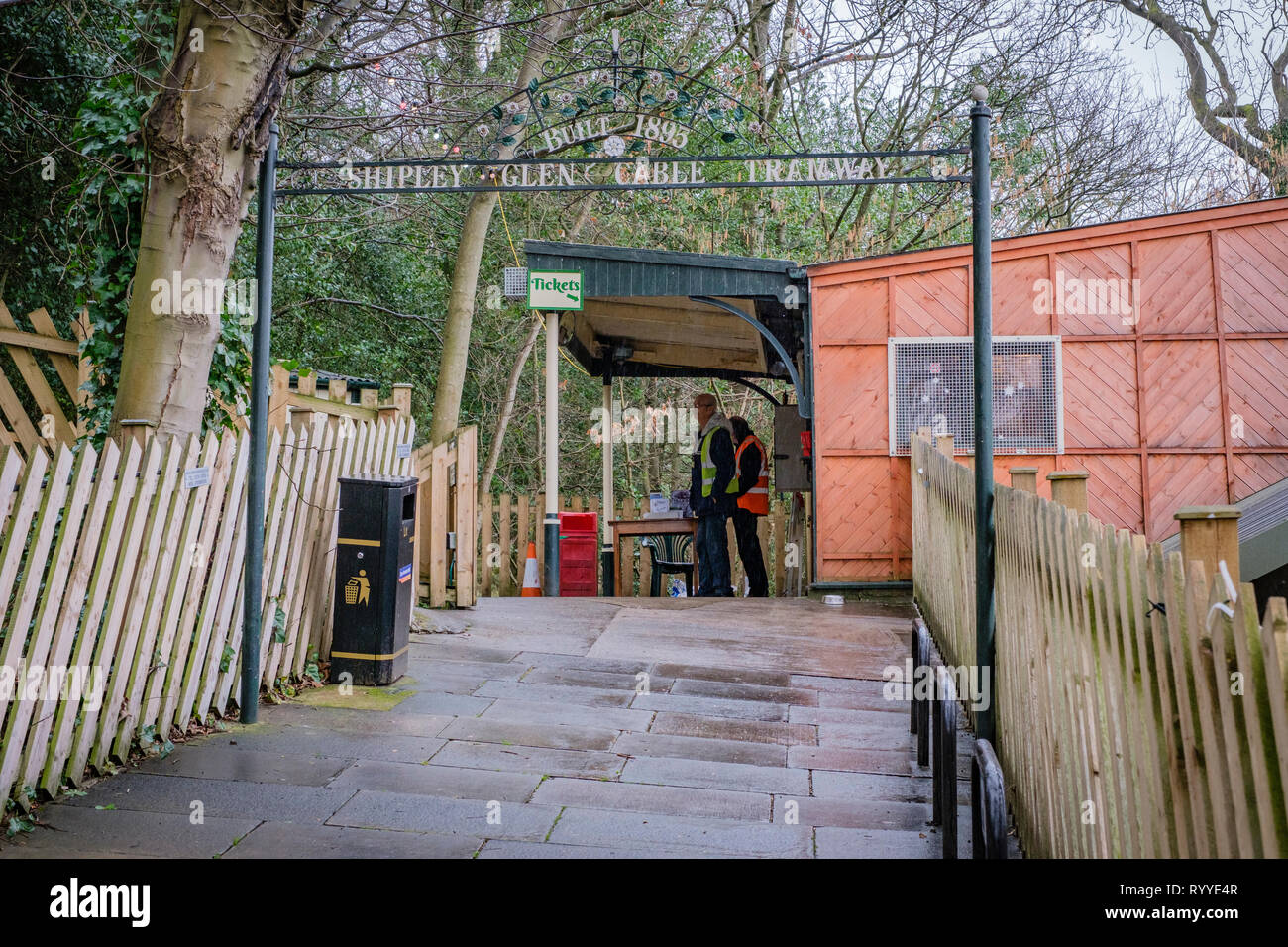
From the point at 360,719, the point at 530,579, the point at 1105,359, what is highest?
the point at 1105,359

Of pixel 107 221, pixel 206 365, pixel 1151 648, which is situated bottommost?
pixel 1151 648

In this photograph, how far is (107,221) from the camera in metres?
7.70

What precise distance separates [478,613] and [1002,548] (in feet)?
19.1

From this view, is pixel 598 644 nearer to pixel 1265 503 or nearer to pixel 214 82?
pixel 214 82

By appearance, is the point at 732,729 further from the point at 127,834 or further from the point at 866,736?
the point at 127,834

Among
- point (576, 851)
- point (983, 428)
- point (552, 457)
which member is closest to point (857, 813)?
point (576, 851)

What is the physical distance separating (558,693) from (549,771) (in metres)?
1.60

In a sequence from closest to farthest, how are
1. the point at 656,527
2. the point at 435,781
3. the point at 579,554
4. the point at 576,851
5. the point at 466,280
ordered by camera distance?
the point at 576,851
the point at 435,781
the point at 656,527
the point at 579,554
the point at 466,280

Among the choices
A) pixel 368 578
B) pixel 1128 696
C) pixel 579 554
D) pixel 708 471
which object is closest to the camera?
pixel 1128 696

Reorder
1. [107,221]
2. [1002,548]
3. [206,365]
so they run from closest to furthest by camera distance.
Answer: [1002,548]
[206,365]
[107,221]

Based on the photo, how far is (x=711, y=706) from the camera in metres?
6.48

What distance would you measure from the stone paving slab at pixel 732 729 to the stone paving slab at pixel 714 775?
1.62 ft

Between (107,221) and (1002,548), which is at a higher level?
(107,221)
